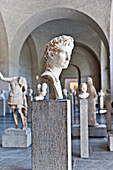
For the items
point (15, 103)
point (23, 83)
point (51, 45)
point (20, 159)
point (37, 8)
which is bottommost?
point (20, 159)

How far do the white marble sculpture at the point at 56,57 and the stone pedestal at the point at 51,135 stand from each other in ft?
1.95

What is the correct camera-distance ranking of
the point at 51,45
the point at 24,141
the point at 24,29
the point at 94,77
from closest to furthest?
the point at 51,45, the point at 24,141, the point at 24,29, the point at 94,77

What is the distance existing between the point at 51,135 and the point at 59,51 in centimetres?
113

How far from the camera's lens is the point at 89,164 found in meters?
3.49

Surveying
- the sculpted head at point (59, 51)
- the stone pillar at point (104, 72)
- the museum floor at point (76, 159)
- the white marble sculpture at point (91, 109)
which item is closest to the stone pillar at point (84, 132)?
the museum floor at point (76, 159)

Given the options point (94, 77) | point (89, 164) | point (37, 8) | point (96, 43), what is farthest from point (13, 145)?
→ point (94, 77)

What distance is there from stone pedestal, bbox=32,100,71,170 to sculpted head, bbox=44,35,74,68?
702 millimetres

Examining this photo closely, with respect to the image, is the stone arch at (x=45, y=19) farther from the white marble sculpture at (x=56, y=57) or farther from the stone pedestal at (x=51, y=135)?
the stone pedestal at (x=51, y=135)

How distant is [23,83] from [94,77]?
17.0m

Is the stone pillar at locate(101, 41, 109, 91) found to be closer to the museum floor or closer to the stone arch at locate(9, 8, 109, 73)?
the stone arch at locate(9, 8, 109, 73)

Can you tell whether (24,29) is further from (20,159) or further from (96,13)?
(20,159)

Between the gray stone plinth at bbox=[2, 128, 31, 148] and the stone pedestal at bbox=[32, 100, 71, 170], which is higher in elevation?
the stone pedestal at bbox=[32, 100, 71, 170]

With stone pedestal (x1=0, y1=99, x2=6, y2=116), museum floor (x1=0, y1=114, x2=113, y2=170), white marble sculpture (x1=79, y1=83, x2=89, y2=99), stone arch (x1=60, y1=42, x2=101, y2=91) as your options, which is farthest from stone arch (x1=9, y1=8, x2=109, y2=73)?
museum floor (x1=0, y1=114, x2=113, y2=170)

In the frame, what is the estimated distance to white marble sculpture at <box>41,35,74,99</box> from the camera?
2.52 m
